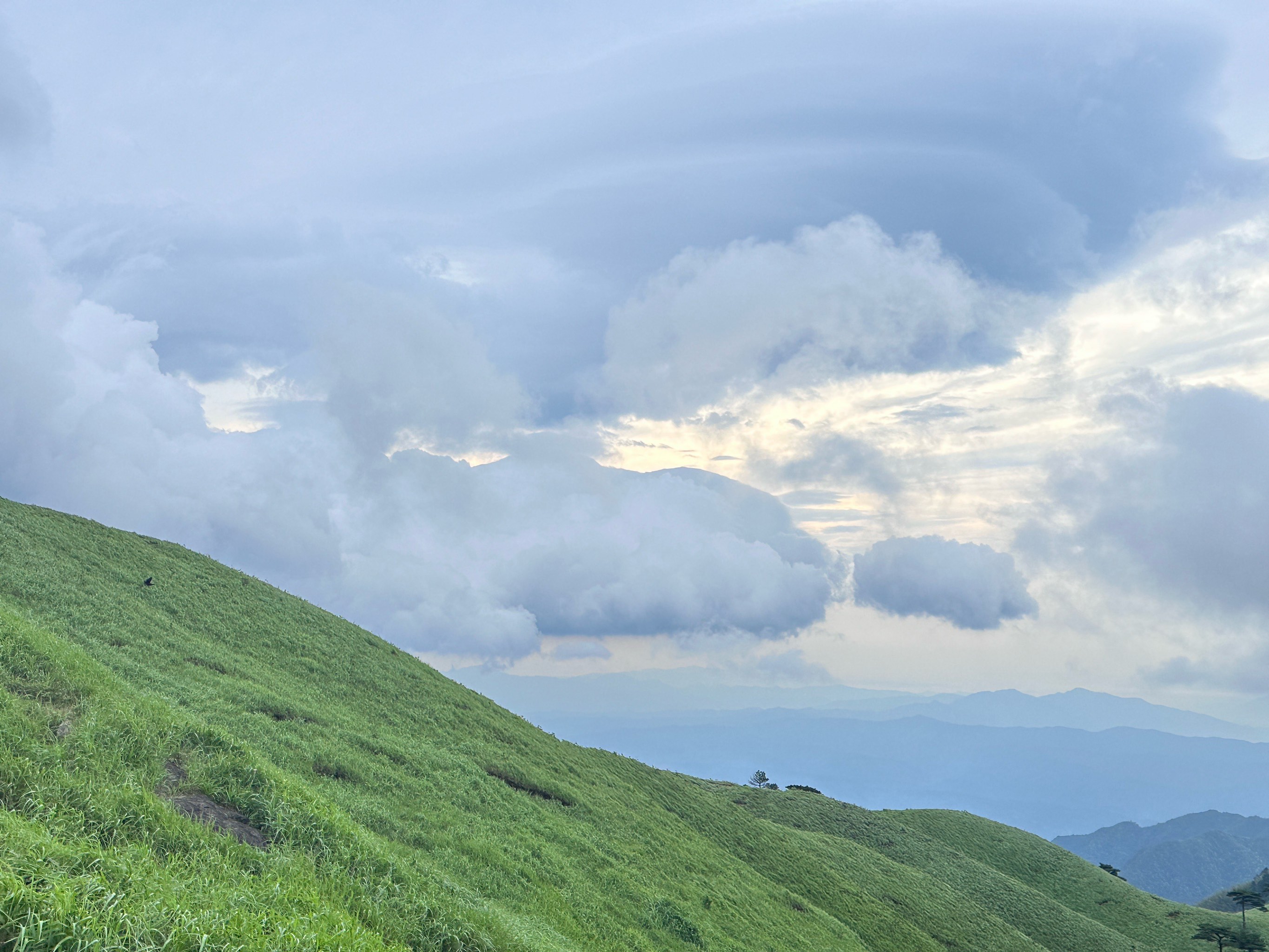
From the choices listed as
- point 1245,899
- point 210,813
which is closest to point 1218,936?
point 1245,899

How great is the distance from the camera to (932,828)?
9938 centimetres

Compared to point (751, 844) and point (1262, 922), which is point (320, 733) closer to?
point (751, 844)

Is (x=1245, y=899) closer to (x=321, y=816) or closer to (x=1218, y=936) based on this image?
(x=1218, y=936)

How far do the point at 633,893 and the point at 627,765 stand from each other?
30.6 meters

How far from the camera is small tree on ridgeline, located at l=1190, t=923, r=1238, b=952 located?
262 ft

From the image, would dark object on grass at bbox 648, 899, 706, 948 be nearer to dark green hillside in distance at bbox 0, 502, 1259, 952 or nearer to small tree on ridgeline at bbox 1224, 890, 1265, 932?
dark green hillside in distance at bbox 0, 502, 1259, 952

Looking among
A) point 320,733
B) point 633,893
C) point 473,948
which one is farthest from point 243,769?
point 633,893

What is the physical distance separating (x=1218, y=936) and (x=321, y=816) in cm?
10392

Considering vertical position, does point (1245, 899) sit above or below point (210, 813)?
below

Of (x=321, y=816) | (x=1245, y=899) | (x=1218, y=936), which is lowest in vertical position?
(x=1218, y=936)

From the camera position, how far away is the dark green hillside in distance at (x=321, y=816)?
11.9 m

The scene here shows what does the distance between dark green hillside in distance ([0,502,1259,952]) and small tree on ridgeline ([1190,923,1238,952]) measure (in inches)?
571

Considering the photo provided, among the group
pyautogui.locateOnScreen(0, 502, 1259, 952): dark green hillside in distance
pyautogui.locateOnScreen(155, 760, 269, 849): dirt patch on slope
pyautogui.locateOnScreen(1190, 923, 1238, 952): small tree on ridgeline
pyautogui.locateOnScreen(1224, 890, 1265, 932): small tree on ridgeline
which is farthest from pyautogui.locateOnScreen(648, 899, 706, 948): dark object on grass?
pyautogui.locateOnScreen(1224, 890, 1265, 932): small tree on ridgeline

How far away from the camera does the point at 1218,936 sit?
80438 millimetres
